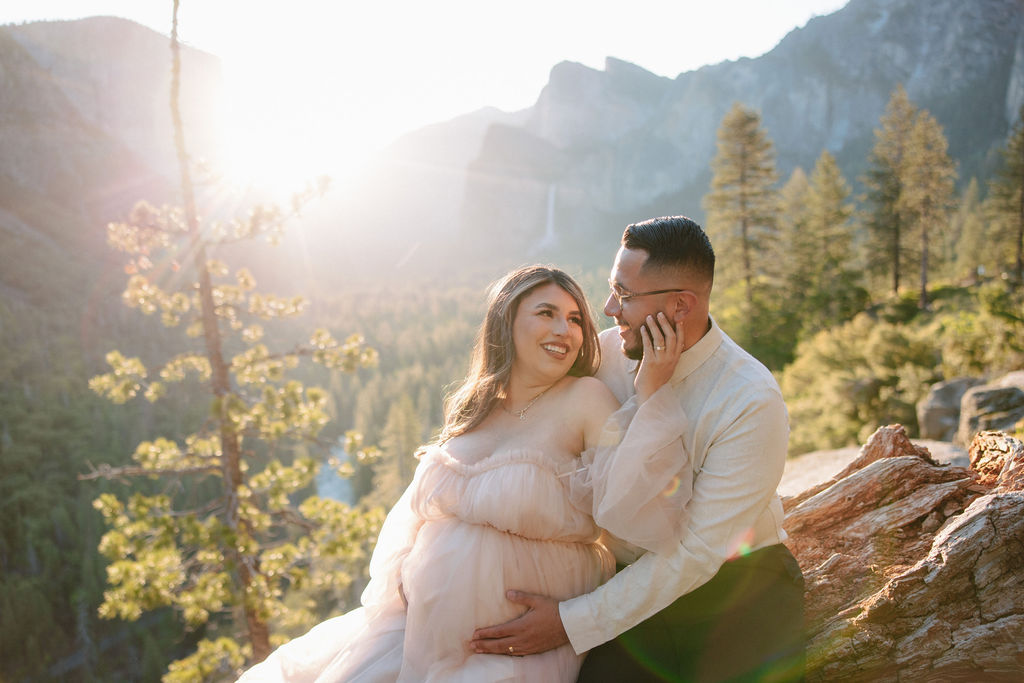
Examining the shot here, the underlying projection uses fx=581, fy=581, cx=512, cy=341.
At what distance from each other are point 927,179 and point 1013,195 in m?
7.02

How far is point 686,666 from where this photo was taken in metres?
2.62

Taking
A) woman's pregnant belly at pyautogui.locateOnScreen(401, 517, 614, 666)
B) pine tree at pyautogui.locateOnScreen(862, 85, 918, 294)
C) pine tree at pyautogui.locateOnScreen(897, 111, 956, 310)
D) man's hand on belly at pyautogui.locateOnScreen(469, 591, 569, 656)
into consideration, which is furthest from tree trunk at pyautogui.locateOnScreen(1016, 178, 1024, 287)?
man's hand on belly at pyautogui.locateOnScreen(469, 591, 569, 656)

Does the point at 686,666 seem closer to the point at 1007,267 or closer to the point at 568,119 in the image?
the point at 1007,267

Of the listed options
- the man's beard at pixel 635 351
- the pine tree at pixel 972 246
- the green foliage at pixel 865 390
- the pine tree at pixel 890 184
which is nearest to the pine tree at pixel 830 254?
the pine tree at pixel 890 184

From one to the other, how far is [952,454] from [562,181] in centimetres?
17184

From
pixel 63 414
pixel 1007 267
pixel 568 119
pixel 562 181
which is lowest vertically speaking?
pixel 63 414

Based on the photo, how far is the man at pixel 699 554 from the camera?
2.43 m

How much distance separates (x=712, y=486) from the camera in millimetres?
2457

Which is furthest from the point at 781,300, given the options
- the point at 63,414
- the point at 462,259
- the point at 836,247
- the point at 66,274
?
the point at 462,259

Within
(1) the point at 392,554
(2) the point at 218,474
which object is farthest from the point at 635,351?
(2) the point at 218,474

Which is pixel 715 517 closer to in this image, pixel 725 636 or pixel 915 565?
pixel 725 636

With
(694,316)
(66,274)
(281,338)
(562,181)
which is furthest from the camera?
(562,181)

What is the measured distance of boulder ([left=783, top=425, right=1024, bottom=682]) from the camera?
7.91 ft

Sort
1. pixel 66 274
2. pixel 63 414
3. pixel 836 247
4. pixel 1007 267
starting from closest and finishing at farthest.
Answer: pixel 836 247, pixel 1007 267, pixel 63 414, pixel 66 274
